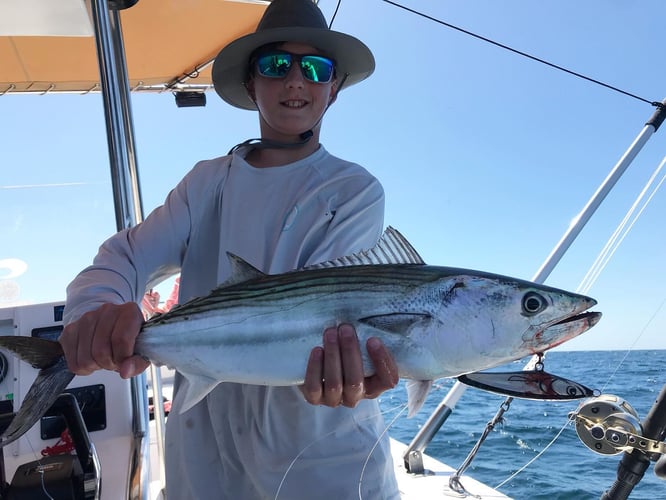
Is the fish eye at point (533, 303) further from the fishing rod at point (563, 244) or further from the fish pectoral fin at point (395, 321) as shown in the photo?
the fishing rod at point (563, 244)

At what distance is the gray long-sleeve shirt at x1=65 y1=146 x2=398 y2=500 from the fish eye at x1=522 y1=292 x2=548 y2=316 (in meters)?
0.59

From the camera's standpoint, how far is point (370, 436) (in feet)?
5.25

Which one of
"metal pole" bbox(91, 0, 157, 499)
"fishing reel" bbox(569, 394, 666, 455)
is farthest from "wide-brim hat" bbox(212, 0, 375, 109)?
"fishing reel" bbox(569, 394, 666, 455)

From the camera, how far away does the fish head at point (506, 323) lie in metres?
1.36

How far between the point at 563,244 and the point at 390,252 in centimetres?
270

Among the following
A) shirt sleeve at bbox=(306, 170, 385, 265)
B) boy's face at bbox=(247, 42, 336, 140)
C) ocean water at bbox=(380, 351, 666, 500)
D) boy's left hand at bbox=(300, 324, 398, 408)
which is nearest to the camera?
boy's left hand at bbox=(300, 324, 398, 408)

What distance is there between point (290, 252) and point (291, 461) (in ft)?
2.27

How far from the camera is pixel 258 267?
1.78 m

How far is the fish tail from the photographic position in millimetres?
1406

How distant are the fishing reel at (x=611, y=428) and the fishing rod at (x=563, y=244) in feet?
3.74

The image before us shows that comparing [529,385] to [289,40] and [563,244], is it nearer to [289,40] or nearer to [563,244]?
[289,40]

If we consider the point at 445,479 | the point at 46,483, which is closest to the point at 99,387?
the point at 46,483

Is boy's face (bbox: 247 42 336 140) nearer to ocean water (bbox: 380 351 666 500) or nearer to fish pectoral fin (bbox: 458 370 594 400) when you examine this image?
fish pectoral fin (bbox: 458 370 594 400)

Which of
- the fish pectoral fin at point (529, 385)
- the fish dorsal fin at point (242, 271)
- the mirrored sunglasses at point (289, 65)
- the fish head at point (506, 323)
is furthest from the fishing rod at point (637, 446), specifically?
the mirrored sunglasses at point (289, 65)
